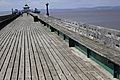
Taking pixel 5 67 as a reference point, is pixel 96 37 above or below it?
above

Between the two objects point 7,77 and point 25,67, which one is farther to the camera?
point 25,67

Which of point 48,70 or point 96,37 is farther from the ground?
point 96,37

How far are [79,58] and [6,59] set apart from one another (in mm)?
2630

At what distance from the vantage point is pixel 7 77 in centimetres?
713

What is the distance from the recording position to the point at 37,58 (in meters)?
9.64

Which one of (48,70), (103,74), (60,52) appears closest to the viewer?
(103,74)

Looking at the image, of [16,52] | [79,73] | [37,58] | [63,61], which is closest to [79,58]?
[63,61]

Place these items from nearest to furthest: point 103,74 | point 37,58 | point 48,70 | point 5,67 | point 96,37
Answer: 1. point 103,74
2. point 48,70
3. point 5,67
4. point 96,37
5. point 37,58

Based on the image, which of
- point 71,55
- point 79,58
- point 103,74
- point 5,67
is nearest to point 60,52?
point 71,55

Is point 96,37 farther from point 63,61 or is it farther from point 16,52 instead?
point 16,52

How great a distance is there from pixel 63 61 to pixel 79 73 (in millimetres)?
1760

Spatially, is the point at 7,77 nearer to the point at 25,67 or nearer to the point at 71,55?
the point at 25,67

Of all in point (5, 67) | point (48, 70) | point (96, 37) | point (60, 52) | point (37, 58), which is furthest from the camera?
point (60, 52)

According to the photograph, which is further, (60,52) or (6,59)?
(60,52)
